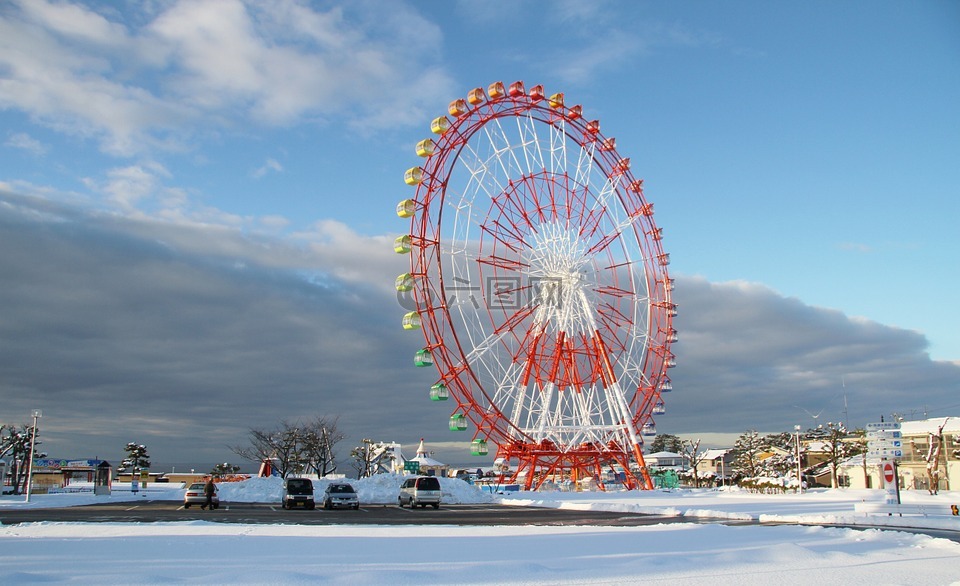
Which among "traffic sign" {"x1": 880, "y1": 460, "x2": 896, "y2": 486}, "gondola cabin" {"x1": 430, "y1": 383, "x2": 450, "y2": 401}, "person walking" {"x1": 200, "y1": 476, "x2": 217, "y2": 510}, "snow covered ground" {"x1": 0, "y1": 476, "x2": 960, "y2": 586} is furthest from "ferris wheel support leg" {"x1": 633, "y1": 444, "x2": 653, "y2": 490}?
"snow covered ground" {"x1": 0, "y1": 476, "x2": 960, "y2": 586}

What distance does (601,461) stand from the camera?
181 ft

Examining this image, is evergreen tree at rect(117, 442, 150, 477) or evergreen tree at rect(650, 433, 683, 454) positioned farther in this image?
evergreen tree at rect(650, 433, 683, 454)

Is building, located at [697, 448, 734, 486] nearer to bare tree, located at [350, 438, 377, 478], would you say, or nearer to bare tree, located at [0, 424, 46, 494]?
bare tree, located at [350, 438, 377, 478]

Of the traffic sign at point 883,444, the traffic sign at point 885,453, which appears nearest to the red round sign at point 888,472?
the traffic sign at point 885,453

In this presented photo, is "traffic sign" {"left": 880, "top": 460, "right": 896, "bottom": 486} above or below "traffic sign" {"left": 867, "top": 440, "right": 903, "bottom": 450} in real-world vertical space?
below

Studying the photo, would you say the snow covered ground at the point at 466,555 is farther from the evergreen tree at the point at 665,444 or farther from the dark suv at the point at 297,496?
the evergreen tree at the point at 665,444

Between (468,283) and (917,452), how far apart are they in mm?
51244

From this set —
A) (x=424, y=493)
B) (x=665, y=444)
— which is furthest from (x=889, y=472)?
(x=665, y=444)

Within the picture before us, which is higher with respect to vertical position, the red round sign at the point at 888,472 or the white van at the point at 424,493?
the red round sign at the point at 888,472

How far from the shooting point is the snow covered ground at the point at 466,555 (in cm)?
1195

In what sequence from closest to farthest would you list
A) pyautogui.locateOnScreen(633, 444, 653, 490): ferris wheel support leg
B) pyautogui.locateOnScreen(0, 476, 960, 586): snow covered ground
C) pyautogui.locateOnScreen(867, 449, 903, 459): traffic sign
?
1. pyautogui.locateOnScreen(0, 476, 960, 586): snow covered ground
2. pyautogui.locateOnScreen(867, 449, 903, 459): traffic sign
3. pyautogui.locateOnScreen(633, 444, 653, 490): ferris wheel support leg

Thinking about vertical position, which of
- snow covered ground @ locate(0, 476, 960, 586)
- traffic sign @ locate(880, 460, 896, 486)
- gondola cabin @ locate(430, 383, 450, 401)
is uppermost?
gondola cabin @ locate(430, 383, 450, 401)

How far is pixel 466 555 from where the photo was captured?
14.5 meters

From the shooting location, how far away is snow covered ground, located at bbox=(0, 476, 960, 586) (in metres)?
12.0
